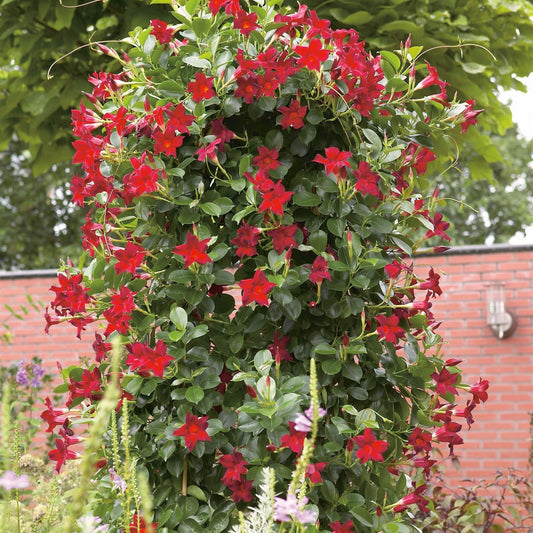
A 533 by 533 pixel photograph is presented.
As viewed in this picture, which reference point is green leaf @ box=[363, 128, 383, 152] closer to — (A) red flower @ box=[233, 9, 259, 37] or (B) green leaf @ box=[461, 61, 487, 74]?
(A) red flower @ box=[233, 9, 259, 37]

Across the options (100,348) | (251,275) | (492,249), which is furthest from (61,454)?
(492,249)

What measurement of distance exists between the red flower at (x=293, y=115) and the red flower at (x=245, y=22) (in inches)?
7.4

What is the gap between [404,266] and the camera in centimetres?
171

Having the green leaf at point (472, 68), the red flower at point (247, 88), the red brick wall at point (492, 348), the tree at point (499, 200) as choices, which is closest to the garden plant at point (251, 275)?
the red flower at point (247, 88)

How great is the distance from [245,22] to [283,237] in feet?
1.60

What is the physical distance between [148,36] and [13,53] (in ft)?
9.14

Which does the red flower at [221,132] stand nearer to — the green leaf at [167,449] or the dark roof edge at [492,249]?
the green leaf at [167,449]

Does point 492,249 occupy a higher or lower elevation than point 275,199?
higher

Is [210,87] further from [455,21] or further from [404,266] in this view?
[455,21]

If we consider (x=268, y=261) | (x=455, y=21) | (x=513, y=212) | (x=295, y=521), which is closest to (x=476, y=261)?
(x=455, y=21)

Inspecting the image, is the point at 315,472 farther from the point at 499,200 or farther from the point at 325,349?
the point at 499,200

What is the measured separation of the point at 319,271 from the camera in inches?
61.1

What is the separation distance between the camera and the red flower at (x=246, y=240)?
158 cm

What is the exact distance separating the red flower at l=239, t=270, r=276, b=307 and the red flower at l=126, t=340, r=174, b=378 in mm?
206
